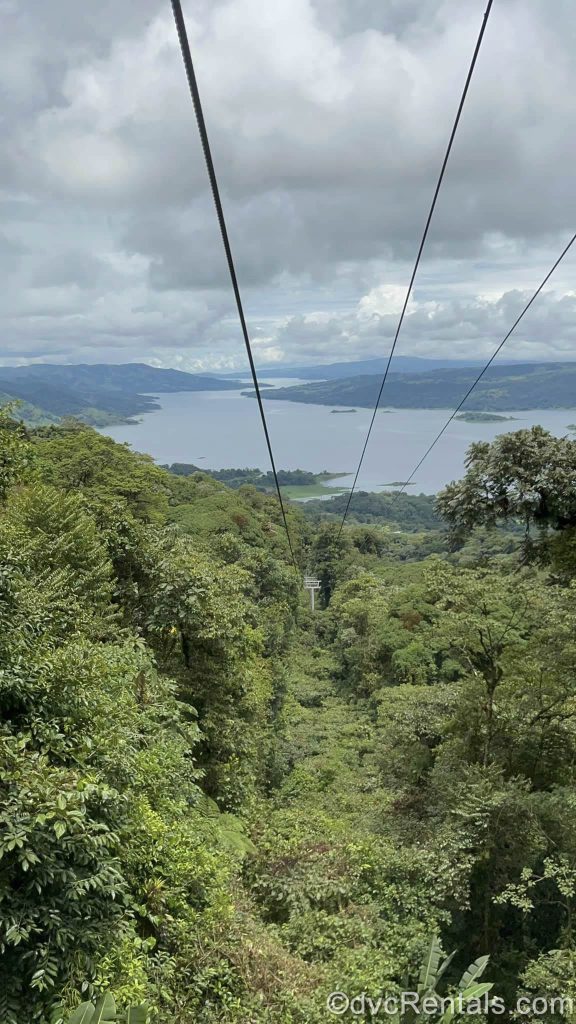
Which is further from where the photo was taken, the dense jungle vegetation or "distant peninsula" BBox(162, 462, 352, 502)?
"distant peninsula" BBox(162, 462, 352, 502)

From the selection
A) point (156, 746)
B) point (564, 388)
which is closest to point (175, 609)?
point (156, 746)

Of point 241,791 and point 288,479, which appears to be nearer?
point 241,791

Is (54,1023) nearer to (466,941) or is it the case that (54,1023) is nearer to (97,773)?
(97,773)

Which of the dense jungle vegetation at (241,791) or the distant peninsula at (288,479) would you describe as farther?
the distant peninsula at (288,479)

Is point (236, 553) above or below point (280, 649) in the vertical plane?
above

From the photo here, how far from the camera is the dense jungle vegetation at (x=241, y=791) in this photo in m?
3.85

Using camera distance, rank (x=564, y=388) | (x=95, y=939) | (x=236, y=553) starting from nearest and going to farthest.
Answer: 1. (x=95, y=939)
2. (x=236, y=553)
3. (x=564, y=388)

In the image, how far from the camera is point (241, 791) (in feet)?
33.4

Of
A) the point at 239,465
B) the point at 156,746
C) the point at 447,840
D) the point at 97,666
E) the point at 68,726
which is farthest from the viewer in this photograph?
the point at 239,465

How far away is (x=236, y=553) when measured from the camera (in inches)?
1098

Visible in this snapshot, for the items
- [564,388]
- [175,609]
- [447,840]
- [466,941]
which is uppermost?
[564,388]

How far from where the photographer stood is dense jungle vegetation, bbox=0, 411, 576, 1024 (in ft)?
12.6

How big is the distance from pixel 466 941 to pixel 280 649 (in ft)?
63.8

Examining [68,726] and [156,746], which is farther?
[156,746]
